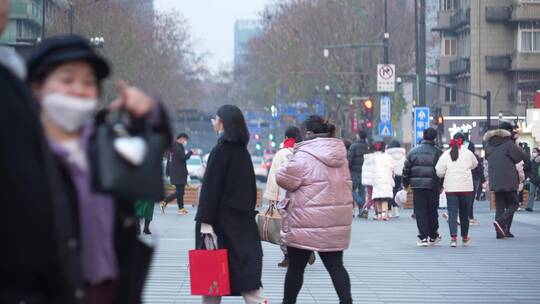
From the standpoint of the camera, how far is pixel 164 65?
324 ft

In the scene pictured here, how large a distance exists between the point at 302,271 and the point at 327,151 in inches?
39.3

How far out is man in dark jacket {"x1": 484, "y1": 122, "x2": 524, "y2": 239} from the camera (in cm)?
2383

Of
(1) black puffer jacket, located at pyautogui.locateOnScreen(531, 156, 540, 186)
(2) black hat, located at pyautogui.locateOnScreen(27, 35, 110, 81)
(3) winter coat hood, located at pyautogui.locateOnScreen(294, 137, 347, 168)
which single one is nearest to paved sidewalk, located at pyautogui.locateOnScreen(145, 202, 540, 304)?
(3) winter coat hood, located at pyautogui.locateOnScreen(294, 137, 347, 168)

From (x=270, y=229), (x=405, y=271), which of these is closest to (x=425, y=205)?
(x=405, y=271)

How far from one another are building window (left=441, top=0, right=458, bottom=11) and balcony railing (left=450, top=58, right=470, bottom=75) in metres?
3.33

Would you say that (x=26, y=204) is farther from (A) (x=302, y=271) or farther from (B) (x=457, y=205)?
(B) (x=457, y=205)

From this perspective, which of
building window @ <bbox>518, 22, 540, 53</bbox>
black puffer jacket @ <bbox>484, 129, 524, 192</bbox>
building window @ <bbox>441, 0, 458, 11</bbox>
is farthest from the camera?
building window @ <bbox>441, 0, 458, 11</bbox>

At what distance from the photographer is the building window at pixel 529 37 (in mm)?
85875

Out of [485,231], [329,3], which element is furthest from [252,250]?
[329,3]

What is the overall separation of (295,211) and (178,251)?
842 cm

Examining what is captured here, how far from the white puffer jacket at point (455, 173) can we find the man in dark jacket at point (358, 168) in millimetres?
11140

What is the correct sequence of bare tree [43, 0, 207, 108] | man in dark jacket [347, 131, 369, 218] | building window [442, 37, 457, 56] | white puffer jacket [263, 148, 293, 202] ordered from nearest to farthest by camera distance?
white puffer jacket [263, 148, 293, 202] → man in dark jacket [347, 131, 369, 218] → bare tree [43, 0, 207, 108] → building window [442, 37, 457, 56]

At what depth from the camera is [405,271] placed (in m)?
17.7

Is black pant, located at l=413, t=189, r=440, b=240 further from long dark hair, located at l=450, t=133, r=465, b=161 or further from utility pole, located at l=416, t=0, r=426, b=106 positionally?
utility pole, located at l=416, t=0, r=426, b=106
